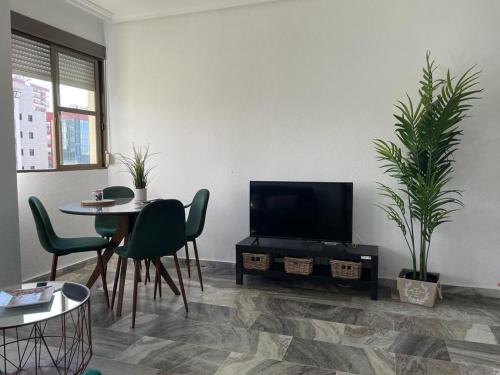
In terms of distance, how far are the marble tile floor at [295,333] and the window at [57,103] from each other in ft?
4.87

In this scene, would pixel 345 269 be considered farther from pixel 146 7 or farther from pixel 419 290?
pixel 146 7

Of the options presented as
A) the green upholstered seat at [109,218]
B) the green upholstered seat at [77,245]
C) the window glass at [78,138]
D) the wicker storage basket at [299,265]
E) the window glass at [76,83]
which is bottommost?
the wicker storage basket at [299,265]

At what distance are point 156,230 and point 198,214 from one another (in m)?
0.82

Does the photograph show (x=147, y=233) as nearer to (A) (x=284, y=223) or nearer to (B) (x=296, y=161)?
(A) (x=284, y=223)

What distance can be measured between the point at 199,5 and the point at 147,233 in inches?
101

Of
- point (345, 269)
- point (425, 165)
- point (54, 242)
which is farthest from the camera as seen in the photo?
point (345, 269)

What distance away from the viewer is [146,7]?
4.04 meters

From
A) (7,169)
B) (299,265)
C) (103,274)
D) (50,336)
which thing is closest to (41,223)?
(7,169)

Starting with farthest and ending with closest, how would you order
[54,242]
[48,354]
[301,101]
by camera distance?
[301,101] < [54,242] < [48,354]

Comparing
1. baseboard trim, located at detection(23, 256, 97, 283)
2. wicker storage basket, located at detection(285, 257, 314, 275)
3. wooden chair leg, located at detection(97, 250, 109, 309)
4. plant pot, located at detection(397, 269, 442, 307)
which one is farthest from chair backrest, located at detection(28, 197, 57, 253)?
plant pot, located at detection(397, 269, 442, 307)

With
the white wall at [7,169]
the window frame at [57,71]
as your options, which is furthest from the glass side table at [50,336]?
the window frame at [57,71]

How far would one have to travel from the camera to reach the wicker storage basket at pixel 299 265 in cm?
343

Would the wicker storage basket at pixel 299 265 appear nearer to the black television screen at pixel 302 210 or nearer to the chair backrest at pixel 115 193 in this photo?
the black television screen at pixel 302 210

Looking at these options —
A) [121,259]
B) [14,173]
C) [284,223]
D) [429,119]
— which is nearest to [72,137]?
[14,173]
